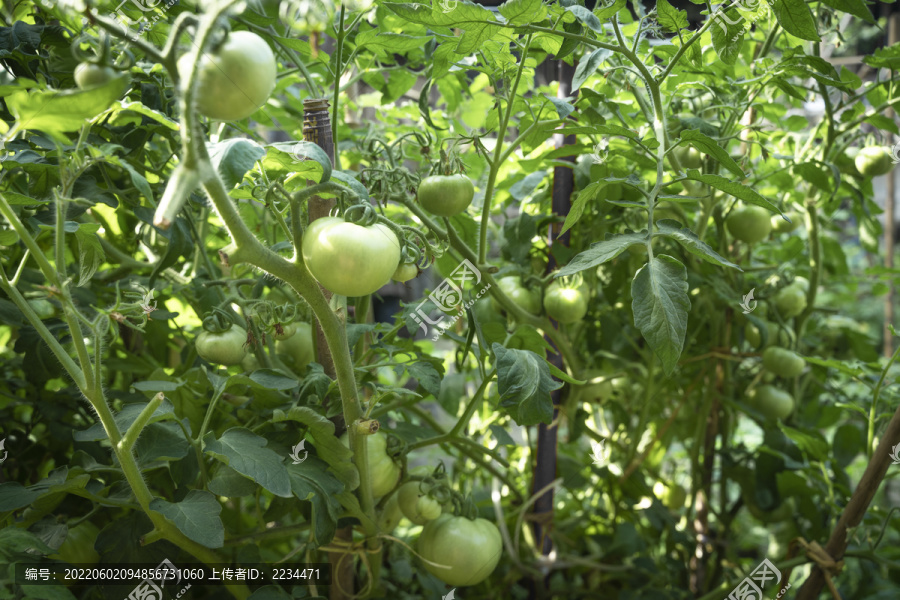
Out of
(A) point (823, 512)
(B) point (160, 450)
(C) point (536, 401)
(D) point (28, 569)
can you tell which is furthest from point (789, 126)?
(D) point (28, 569)

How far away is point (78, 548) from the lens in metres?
0.70

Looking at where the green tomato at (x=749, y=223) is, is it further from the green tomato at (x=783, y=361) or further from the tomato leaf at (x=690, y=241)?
the tomato leaf at (x=690, y=241)

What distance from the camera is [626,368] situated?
1.22 m

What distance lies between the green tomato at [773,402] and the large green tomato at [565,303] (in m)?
0.45

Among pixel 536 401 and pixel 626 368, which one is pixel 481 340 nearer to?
pixel 536 401

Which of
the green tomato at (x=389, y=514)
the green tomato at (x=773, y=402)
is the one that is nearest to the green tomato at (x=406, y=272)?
the green tomato at (x=389, y=514)

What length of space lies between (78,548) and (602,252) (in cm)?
67

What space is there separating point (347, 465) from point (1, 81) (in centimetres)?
57

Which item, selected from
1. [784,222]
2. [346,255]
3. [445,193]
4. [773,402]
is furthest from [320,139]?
[773,402]

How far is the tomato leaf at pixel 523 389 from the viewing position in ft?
2.06

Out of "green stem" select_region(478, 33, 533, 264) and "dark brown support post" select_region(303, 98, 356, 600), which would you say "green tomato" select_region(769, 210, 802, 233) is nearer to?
"green stem" select_region(478, 33, 533, 264)

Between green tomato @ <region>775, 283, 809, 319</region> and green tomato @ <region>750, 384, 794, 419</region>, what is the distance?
138mm

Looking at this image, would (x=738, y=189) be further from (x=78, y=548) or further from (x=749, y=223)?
(x=78, y=548)

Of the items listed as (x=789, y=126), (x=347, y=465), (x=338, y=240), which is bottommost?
(x=347, y=465)
